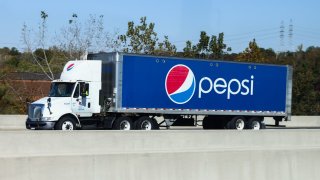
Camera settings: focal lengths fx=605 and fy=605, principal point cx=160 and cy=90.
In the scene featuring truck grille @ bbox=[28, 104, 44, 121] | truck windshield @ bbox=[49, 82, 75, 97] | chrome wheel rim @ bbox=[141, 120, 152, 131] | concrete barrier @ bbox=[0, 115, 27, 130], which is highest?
truck windshield @ bbox=[49, 82, 75, 97]

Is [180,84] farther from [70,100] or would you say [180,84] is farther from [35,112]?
[35,112]

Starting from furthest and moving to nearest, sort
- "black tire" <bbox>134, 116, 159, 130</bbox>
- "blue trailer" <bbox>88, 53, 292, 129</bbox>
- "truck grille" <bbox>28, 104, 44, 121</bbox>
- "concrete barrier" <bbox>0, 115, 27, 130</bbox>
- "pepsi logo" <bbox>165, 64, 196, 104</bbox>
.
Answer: "concrete barrier" <bbox>0, 115, 27, 130</bbox> → "pepsi logo" <bbox>165, 64, 196, 104</bbox> → "black tire" <bbox>134, 116, 159, 130</bbox> → "blue trailer" <bbox>88, 53, 292, 129</bbox> → "truck grille" <bbox>28, 104, 44, 121</bbox>

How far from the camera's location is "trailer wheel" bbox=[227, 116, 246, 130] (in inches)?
1114

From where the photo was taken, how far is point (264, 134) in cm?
1559

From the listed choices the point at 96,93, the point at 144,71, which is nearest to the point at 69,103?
the point at 96,93

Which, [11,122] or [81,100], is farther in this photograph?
[11,122]

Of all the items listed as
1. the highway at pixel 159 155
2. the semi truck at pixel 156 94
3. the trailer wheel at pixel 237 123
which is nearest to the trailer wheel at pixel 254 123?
the semi truck at pixel 156 94

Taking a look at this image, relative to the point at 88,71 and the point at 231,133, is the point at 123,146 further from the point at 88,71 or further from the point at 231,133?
the point at 88,71

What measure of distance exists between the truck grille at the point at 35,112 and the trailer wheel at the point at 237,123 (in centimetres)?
930

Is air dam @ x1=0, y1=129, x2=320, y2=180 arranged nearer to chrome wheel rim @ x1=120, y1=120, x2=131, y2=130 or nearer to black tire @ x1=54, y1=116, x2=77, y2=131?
black tire @ x1=54, y1=116, x2=77, y2=131

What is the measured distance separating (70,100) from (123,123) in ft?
8.28

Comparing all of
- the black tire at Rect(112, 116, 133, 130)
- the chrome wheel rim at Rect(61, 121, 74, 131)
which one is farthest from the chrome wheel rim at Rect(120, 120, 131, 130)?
the chrome wheel rim at Rect(61, 121, 74, 131)

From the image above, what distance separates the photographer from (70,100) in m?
23.8

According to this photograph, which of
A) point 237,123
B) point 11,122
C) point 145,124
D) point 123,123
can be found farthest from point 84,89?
point 237,123
